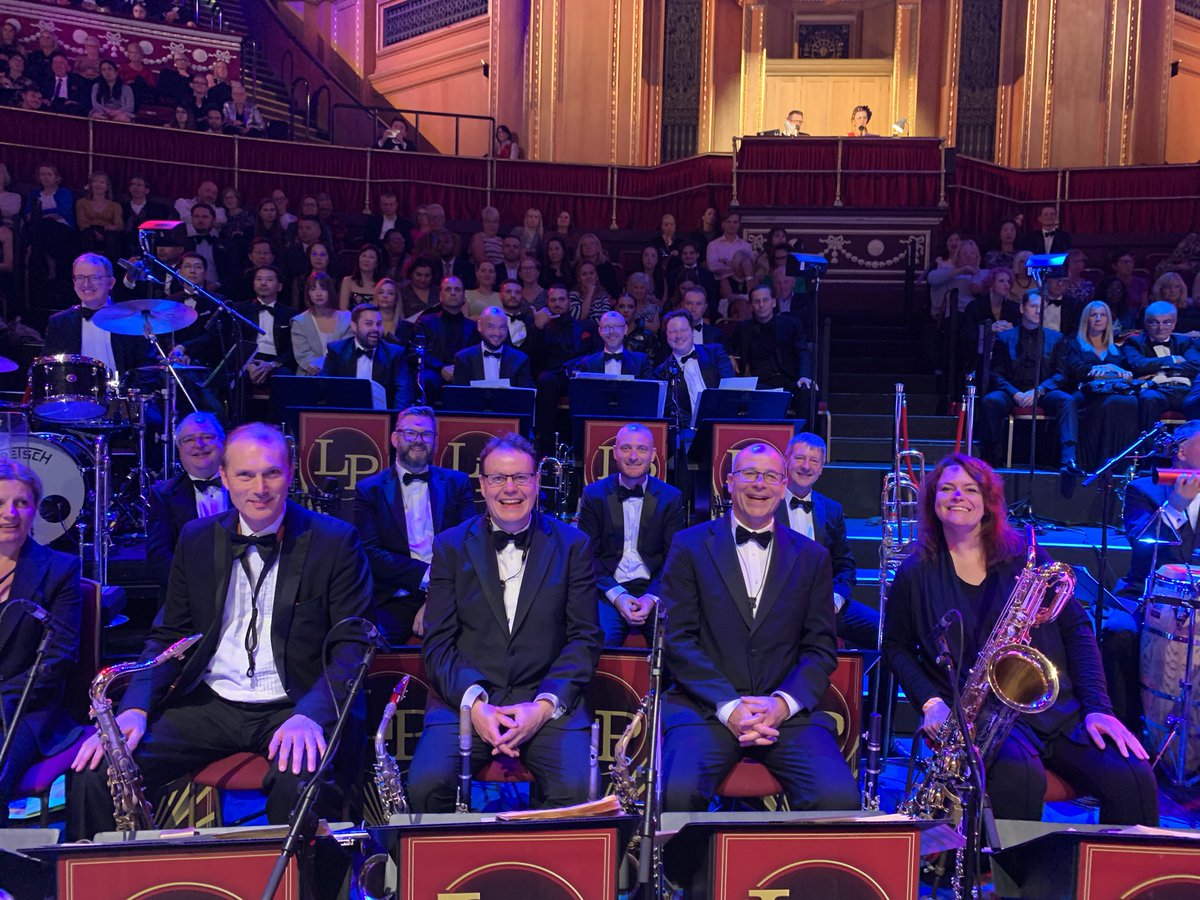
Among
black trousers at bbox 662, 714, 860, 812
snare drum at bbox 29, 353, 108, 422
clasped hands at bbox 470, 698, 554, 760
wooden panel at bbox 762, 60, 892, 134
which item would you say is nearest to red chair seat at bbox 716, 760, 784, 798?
black trousers at bbox 662, 714, 860, 812

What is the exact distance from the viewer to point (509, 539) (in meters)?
3.72

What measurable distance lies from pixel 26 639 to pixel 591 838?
1979 mm

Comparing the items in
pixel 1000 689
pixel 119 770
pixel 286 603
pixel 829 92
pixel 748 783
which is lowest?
pixel 748 783

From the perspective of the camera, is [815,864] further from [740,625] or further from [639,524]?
[639,524]

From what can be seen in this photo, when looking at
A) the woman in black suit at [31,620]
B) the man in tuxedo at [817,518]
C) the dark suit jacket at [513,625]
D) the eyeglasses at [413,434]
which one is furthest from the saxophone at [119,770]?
the man in tuxedo at [817,518]

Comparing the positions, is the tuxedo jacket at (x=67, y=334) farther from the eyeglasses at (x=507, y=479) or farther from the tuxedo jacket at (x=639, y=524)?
the eyeglasses at (x=507, y=479)

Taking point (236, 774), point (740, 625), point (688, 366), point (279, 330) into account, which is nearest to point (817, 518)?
point (740, 625)

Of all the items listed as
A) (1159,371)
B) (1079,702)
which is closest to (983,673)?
(1079,702)

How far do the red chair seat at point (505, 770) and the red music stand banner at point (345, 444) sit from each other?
280cm

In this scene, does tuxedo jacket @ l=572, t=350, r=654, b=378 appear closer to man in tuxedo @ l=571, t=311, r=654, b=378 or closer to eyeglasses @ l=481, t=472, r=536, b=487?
man in tuxedo @ l=571, t=311, r=654, b=378

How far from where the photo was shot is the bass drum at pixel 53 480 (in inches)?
214

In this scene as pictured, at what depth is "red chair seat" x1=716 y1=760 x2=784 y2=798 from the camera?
3.46 m

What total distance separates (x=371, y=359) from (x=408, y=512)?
214cm

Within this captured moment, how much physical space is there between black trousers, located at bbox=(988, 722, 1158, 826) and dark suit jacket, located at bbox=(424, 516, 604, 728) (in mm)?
1290
